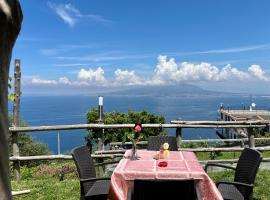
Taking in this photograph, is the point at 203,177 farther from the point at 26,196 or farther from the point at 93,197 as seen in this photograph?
the point at 26,196

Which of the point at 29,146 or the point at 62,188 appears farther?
the point at 29,146

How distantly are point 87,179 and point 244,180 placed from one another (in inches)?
60.2

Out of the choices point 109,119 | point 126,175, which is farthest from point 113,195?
point 109,119

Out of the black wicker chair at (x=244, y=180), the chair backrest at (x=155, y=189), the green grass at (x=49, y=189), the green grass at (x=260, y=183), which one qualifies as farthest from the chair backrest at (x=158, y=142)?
the chair backrest at (x=155, y=189)

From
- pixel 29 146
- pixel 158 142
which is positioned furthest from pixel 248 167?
pixel 29 146

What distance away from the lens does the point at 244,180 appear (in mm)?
3898

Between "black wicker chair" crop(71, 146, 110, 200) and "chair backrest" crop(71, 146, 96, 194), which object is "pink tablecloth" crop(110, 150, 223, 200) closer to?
"black wicker chair" crop(71, 146, 110, 200)

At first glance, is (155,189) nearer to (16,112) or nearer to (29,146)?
(16,112)

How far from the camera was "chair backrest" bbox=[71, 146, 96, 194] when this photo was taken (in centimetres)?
404

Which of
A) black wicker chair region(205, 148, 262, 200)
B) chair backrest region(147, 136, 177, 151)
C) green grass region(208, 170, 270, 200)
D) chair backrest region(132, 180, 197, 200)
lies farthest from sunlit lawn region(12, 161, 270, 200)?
chair backrest region(132, 180, 197, 200)

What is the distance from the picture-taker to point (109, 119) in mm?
27531

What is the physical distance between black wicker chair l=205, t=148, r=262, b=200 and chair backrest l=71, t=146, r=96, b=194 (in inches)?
52.7

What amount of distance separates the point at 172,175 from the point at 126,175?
0.42 metres

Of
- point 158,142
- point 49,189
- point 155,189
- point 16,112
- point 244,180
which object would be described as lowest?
point 49,189
